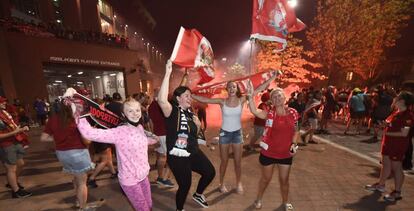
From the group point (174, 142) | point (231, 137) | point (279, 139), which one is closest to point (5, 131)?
point (174, 142)

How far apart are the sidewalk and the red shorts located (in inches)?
33.4

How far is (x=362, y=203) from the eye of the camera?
4.28 meters

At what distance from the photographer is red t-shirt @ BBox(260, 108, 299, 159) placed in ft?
11.9

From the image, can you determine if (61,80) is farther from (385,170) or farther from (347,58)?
(347,58)

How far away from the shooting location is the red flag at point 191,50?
387 centimetres

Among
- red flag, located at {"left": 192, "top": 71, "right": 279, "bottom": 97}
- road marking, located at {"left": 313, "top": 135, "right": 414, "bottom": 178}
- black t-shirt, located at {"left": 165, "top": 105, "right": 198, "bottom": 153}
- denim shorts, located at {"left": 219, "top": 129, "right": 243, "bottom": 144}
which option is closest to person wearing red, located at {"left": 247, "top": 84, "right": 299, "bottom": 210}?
denim shorts, located at {"left": 219, "top": 129, "right": 243, "bottom": 144}

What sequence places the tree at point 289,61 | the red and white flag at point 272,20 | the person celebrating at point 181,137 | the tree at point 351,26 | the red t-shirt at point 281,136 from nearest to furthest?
1. the person celebrating at point 181,137
2. the red t-shirt at point 281,136
3. the red and white flag at point 272,20
4. the tree at point 351,26
5. the tree at point 289,61

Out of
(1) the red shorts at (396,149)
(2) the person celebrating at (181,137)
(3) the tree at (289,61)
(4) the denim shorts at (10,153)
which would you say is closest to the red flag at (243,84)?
(2) the person celebrating at (181,137)

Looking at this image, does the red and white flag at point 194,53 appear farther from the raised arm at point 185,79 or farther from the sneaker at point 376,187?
the sneaker at point 376,187

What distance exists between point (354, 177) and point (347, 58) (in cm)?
1701

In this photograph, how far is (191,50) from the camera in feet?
14.1

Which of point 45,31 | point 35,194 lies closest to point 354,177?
point 35,194

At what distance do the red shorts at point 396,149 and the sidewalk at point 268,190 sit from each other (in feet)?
2.78

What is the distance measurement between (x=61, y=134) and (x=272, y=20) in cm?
462
